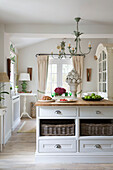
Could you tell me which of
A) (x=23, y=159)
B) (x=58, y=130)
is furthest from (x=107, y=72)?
(x=23, y=159)

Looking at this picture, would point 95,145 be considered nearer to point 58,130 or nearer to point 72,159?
point 72,159

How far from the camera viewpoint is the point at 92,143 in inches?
120

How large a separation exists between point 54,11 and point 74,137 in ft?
7.43

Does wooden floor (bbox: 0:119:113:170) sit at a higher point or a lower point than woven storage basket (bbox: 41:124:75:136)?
lower

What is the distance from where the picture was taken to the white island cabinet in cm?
303

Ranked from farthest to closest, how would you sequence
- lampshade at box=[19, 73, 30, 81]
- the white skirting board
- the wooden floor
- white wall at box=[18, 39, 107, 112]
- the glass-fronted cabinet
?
white wall at box=[18, 39, 107, 112] < lampshade at box=[19, 73, 30, 81] < the glass-fronted cabinet < the white skirting board < the wooden floor

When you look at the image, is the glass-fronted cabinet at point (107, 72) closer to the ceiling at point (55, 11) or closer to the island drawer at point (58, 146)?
the ceiling at point (55, 11)

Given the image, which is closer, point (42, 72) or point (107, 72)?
point (107, 72)

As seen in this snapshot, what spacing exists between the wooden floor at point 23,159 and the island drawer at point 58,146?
0.23 meters

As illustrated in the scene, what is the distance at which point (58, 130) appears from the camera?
3.05 m

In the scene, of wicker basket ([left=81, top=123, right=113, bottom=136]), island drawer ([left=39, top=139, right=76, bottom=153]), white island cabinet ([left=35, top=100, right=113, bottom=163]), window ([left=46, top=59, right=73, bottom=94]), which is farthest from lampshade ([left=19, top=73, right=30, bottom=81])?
wicker basket ([left=81, top=123, right=113, bottom=136])

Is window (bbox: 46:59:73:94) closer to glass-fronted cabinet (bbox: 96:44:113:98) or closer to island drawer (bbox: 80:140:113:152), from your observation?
glass-fronted cabinet (bbox: 96:44:113:98)

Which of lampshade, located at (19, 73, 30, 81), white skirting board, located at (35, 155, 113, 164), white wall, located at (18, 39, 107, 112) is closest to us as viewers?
white skirting board, located at (35, 155, 113, 164)

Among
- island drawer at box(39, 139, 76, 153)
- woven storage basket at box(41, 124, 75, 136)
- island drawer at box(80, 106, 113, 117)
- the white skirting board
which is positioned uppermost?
island drawer at box(80, 106, 113, 117)
